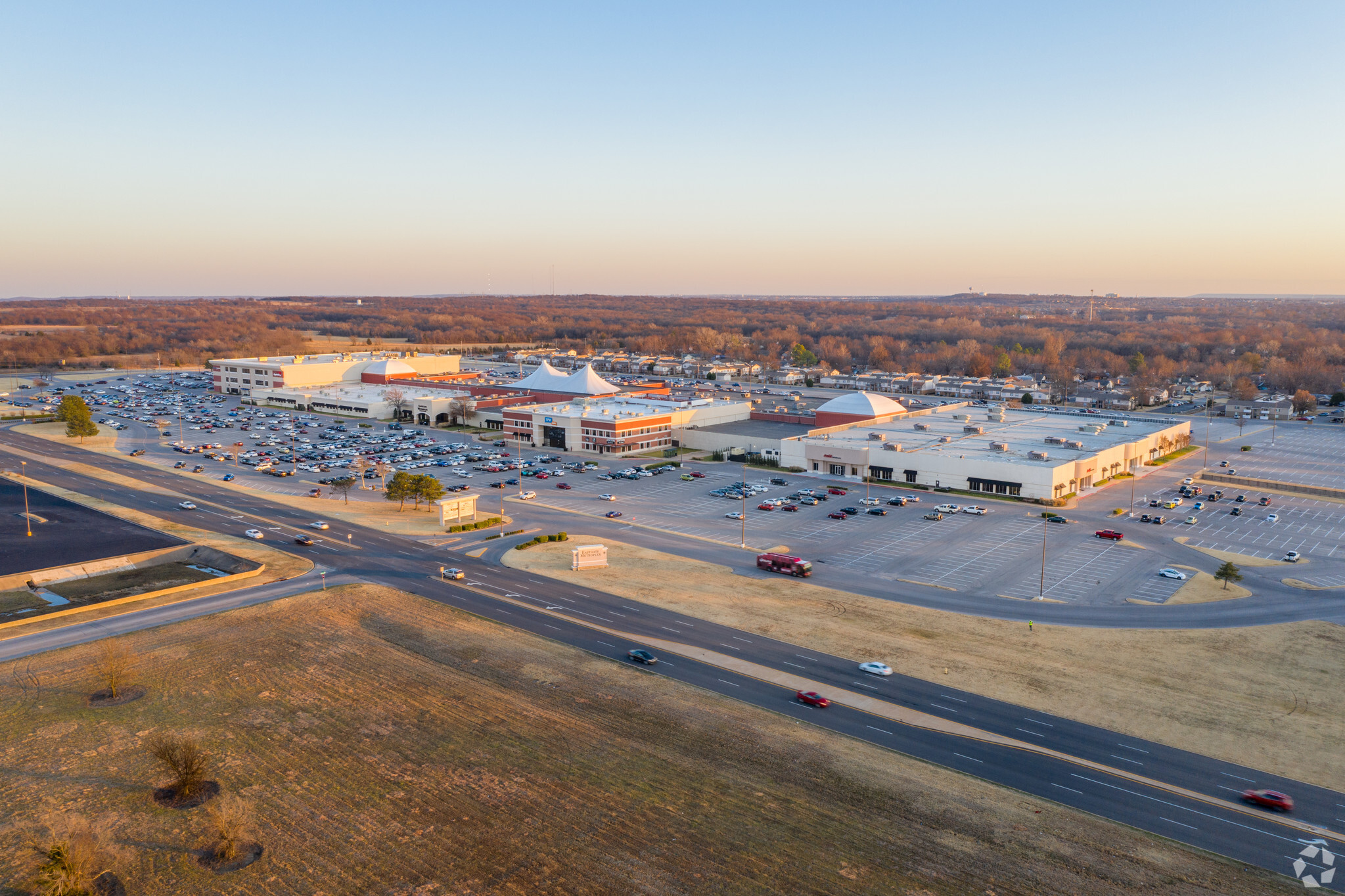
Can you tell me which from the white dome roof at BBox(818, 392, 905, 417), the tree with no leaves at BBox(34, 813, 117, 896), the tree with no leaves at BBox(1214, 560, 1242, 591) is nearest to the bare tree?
the white dome roof at BBox(818, 392, 905, 417)

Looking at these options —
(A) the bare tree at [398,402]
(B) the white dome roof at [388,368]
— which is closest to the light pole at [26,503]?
(A) the bare tree at [398,402]

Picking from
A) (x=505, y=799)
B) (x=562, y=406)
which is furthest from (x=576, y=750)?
(x=562, y=406)

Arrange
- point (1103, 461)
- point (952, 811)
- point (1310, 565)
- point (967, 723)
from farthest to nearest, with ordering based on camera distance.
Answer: point (1103, 461) < point (1310, 565) < point (967, 723) < point (952, 811)

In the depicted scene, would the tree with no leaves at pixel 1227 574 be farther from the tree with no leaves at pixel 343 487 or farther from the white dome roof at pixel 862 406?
the tree with no leaves at pixel 343 487

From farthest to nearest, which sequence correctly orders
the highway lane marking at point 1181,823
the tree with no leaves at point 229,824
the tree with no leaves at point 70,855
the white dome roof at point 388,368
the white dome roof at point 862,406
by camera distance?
the white dome roof at point 388,368 → the white dome roof at point 862,406 → the highway lane marking at point 1181,823 → the tree with no leaves at point 229,824 → the tree with no leaves at point 70,855

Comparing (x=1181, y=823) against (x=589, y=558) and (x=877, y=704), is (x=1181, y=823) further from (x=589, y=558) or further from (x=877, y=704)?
(x=589, y=558)

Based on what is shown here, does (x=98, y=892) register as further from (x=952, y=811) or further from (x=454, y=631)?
(x=952, y=811)
